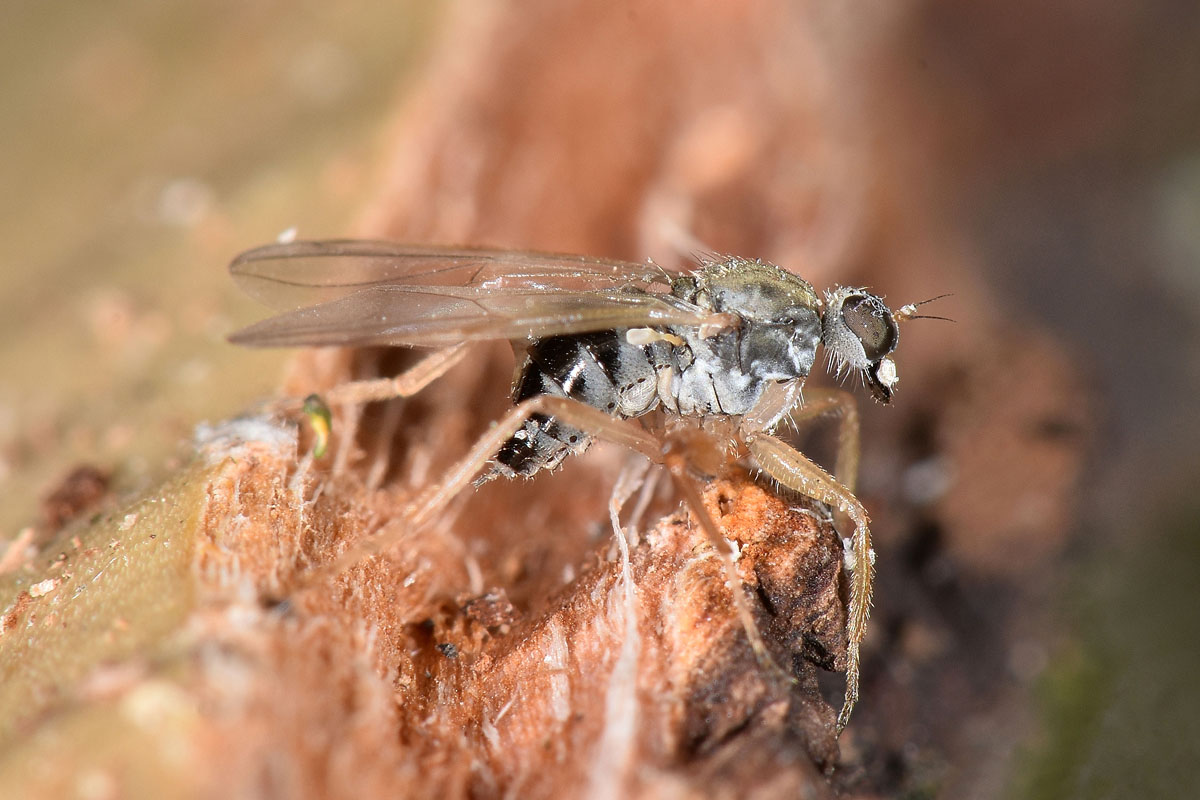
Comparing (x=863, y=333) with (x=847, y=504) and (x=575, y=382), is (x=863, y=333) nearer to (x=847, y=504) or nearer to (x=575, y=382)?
(x=847, y=504)

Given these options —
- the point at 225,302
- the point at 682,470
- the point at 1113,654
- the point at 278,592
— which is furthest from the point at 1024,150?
the point at 278,592

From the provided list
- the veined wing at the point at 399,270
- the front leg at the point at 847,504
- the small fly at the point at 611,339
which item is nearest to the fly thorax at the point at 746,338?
the small fly at the point at 611,339

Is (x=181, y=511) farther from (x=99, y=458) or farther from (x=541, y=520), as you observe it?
(x=541, y=520)

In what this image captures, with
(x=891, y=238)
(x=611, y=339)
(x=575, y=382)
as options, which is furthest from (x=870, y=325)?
(x=575, y=382)

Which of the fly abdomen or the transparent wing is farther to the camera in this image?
the fly abdomen

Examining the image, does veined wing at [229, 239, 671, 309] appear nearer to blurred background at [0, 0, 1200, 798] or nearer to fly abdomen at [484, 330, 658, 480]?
blurred background at [0, 0, 1200, 798]

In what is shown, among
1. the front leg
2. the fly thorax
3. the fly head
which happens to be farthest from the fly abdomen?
the fly head
